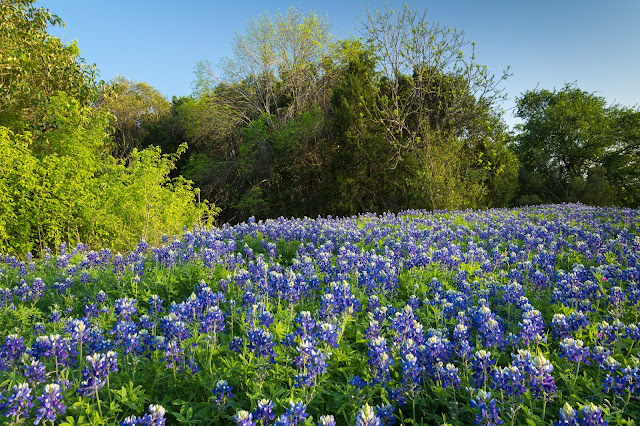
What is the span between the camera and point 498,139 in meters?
19.9

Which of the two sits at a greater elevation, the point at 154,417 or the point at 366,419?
the point at 366,419

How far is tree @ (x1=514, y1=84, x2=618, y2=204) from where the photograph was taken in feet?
88.9

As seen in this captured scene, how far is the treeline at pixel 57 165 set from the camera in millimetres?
8438

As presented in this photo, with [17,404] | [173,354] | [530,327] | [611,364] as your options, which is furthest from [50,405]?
[611,364]

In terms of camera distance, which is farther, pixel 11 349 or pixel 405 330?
pixel 405 330

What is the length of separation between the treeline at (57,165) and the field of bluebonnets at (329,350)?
4.78 metres

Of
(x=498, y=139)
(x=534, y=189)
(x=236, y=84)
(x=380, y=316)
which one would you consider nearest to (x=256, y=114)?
(x=236, y=84)

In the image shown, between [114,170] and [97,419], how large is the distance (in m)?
9.73

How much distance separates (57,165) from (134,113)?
84.7 ft

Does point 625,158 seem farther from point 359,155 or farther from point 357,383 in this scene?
point 357,383

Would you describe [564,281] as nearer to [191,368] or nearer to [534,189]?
[191,368]

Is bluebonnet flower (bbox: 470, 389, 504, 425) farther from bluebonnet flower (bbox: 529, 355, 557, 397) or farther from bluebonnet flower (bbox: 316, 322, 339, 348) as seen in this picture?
bluebonnet flower (bbox: 316, 322, 339, 348)

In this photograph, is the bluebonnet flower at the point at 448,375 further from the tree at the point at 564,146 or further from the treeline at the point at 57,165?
the tree at the point at 564,146

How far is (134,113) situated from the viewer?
3166cm
